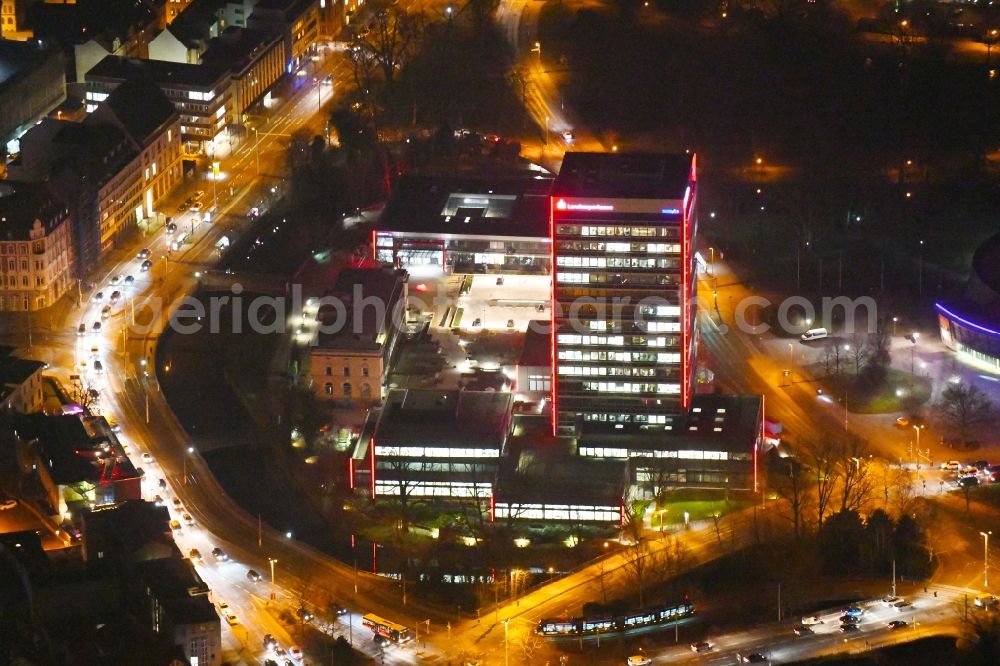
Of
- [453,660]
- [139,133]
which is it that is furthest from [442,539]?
[139,133]

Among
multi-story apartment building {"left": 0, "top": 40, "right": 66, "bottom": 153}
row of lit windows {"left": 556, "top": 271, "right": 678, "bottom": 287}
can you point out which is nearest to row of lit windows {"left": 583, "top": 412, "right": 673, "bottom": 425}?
row of lit windows {"left": 556, "top": 271, "right": 678, "bottom": 287}

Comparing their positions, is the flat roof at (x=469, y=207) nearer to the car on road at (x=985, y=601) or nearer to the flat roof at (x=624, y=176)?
the flat roof at (x=624, y=176)

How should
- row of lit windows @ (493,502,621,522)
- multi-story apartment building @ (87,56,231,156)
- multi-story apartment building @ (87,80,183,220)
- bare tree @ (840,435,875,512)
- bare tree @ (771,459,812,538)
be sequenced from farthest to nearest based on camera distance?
multi-story apartment building @ (87,56,231,156) < multi-story apartment building @ (87,80,183,220) < row of lit windows @ (493,502,621,522) < bare tree @ (840,435,875,512) < bare tree @ (771,459,812,538)

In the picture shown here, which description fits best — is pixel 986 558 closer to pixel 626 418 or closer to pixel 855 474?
pixel 855 474

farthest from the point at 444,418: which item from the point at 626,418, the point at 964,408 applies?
the point at 964,408

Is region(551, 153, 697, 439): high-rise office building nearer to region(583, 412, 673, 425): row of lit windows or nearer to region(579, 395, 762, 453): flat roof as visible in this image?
region(583, 412, 673, 425): row of lit windows

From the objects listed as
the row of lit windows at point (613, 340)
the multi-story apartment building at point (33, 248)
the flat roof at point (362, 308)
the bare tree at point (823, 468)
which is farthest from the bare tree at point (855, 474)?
the multi-story apartment building at point (33, 248)
